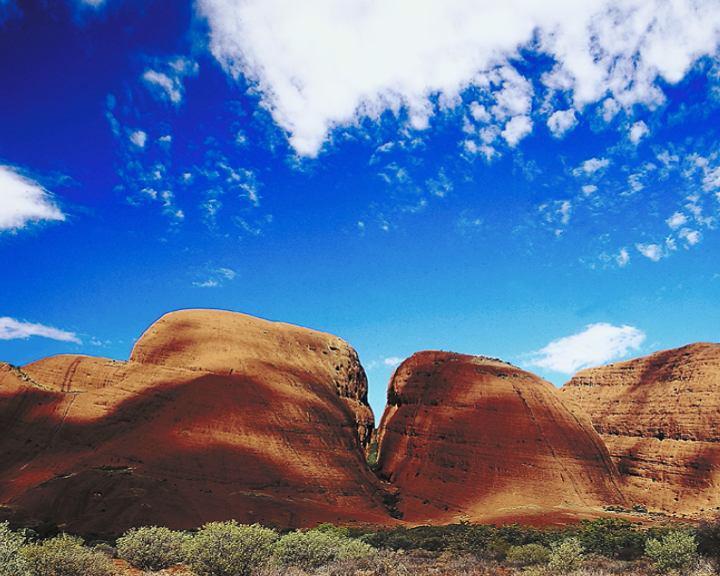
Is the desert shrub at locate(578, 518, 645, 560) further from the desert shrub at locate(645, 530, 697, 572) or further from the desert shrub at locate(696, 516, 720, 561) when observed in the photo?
the desert shrub at locate(645, 530, 697, 572)

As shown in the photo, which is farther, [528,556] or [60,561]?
[528,556]

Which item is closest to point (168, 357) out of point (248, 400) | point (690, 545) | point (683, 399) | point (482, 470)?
point (248, 400)

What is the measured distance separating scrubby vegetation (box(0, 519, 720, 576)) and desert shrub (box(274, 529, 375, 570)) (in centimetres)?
3

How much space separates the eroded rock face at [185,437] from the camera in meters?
39.5

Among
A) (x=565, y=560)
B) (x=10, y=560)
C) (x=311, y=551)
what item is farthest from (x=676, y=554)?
(x=10, y=560)

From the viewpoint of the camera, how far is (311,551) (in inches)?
709

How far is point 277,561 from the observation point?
1688cm

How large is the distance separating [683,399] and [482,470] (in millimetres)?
38554

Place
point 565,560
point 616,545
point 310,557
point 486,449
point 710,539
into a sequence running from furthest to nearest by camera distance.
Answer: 1. point 486,449
2. point 616,545
3. point 710,539
4. point 310,557
5. point 565,560

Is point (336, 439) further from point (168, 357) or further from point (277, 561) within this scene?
point (277, 561)

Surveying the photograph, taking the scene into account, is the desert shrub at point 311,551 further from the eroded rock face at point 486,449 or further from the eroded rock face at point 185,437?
the eroded rock face at point 486,449

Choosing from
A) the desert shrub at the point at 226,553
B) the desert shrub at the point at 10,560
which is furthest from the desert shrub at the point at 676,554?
the desert shrub at the point at 10,560

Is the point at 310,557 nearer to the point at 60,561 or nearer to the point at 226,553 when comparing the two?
the point at 226,553

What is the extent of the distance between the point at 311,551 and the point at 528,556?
8398 mm
